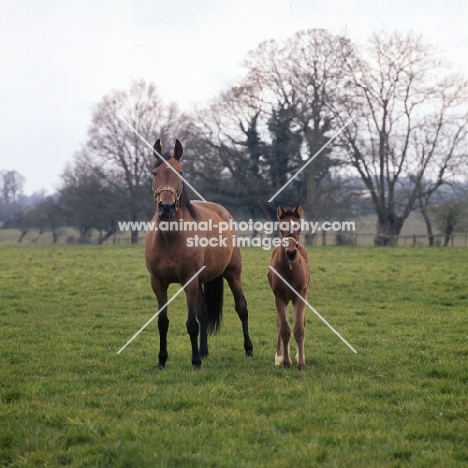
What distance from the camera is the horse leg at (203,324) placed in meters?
7.71

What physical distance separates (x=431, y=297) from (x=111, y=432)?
33.5 ft

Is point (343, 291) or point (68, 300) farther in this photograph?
point (343, 291)

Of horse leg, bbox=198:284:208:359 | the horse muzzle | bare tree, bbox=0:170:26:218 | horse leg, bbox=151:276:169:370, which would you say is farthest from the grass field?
bare tree, bbox=0:170:26:218

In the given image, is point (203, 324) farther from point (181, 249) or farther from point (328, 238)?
point (328, 238)

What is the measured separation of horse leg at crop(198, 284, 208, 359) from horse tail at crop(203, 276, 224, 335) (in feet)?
0.87

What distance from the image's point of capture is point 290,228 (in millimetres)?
6539

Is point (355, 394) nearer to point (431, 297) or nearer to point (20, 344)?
point (20, 344)

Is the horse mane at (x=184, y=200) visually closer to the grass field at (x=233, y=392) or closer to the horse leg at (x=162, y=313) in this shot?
the horse leg at (x=162, y=313)

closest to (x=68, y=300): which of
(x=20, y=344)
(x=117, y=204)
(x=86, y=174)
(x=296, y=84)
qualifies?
(x=20, y=344)

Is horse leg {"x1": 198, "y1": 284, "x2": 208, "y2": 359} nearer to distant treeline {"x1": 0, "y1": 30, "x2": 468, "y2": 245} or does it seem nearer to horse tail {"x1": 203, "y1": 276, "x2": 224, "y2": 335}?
horse tail {"x1": 203, "y1": 276, "x2": 224, "y2": 335}

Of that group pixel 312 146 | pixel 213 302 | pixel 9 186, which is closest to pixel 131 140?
pixel 312 146

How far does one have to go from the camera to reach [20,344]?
8273mm

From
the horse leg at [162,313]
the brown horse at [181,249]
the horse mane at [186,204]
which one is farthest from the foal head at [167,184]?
the horse leg at [162,313]

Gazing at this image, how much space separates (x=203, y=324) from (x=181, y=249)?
140cm
